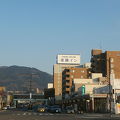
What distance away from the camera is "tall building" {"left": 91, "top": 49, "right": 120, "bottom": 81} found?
169m

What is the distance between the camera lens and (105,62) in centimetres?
17350

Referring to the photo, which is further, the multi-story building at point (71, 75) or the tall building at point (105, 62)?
the multi-story building at point (71, 75)

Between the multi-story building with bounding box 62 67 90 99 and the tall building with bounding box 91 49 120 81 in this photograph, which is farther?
the multi-story building with bounding box 62 67 90 99

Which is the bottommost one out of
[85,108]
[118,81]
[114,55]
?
[85,108]

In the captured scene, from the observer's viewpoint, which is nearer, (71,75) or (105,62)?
(71,75)

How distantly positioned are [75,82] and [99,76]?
1502 cm

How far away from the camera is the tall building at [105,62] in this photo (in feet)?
555

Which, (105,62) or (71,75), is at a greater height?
(105,62)

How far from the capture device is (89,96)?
97.9 metres

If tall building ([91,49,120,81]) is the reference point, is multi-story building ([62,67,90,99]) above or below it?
below

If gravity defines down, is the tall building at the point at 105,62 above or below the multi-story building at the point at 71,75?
above

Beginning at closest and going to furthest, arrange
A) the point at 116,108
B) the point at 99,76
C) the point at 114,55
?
the point at 116,108 → the point at 99,76 → the point at 114,55

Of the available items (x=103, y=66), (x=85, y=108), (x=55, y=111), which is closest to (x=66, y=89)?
(x=103, y=66)

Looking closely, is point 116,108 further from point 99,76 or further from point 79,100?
point 99,76
